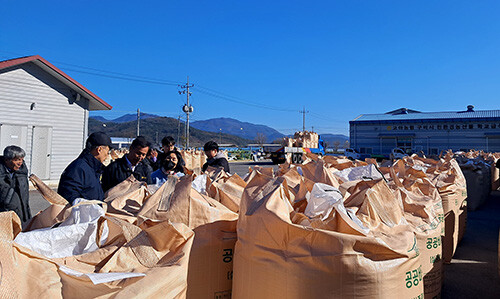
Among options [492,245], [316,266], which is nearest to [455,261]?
[492,245]

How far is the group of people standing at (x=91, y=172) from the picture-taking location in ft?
9.03

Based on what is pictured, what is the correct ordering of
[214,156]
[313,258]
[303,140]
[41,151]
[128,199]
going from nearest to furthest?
[313,258] < [128,199] < [214,156] < [41,151] < [303,140]

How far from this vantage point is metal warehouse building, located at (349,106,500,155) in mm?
32969

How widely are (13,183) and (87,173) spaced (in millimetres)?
1778

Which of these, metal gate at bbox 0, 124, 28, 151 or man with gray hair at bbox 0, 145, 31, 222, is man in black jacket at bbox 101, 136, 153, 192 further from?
metal gate at bbox 0, 124, 28, 151

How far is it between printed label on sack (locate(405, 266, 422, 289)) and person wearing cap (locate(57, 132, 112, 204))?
2447mm

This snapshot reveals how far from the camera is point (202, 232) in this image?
6.06 feet

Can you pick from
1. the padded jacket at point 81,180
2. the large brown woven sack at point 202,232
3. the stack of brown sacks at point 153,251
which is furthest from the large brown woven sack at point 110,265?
the padded jacket at point 81,180

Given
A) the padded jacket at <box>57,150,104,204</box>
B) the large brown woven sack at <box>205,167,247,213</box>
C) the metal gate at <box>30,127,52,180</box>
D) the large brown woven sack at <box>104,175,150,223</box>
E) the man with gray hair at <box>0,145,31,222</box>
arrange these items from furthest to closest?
the metal gate at <box>30,127,52,180</box>, the man with gray hair at <box>0,145,31,222</box>, the padded jacket at <box>57,150,104,204</box>, the large brown woven sack at <box>205,167,247,213</box>, the large brown woven sack at <box>104,175,150,223</box>

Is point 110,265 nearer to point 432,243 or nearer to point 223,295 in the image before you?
point 223,295

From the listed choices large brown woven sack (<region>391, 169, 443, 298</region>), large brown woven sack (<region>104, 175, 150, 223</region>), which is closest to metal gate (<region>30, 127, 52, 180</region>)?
large brown woven sack (<region>104, 175, 150, 223</region>)

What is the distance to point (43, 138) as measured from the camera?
11789mm

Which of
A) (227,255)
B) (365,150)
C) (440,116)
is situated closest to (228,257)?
(227,255)

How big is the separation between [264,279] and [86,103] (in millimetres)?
13355
